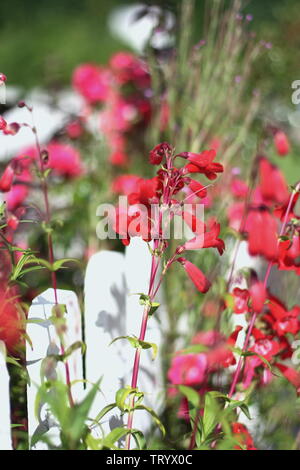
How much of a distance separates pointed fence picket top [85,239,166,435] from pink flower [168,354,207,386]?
0.09 metres

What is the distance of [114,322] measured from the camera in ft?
4.01

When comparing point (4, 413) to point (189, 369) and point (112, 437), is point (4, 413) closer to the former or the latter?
point (112, 437)

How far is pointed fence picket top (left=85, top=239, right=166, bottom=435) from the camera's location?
45.4 inches

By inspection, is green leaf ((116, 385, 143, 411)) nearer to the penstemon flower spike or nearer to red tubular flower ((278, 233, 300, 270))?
the penstemon flower spike

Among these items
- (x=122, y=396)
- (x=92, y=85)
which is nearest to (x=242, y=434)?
(x=122, y=396)

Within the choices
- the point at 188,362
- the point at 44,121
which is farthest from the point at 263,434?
the point at 44,121

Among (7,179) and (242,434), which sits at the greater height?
(7,179)

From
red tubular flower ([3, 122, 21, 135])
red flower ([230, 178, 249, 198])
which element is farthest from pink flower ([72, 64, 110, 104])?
red tubular flower ([3, 122, 21, 135])

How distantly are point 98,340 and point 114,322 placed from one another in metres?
0.07

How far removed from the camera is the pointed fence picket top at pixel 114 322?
45.4 inches

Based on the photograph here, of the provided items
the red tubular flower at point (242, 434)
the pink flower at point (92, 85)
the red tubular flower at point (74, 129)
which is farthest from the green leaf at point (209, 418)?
the pink flower at point (92, 85)

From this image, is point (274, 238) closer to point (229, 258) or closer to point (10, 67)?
point (229, 258)

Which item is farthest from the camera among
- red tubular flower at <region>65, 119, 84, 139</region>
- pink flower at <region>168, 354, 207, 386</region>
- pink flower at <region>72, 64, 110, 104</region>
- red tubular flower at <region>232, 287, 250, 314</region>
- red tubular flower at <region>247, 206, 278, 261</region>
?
pink flower at <region>72, 64, 110, 104</region>

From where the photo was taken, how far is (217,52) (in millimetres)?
1761
